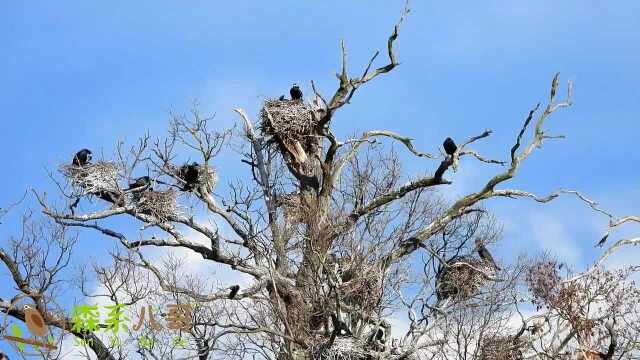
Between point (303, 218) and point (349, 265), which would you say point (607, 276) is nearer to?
point (349, 265)

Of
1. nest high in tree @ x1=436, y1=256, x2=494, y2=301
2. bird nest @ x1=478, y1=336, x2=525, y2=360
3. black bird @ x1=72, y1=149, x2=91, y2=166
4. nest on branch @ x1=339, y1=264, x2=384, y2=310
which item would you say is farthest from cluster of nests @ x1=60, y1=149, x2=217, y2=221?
bird nest @ x1=478, y1=336, x2=525, y2=360

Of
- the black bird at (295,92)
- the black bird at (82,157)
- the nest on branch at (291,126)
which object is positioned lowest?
the black bird at (82,157)

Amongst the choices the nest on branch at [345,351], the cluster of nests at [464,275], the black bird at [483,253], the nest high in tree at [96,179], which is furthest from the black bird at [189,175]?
the black bird at [483,253]

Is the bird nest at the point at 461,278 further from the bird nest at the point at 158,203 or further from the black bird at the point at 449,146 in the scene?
the bird nest at the point at 158,203

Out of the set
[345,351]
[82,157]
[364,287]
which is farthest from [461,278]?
[82,157]

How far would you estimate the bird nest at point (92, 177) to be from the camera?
17.1 metres

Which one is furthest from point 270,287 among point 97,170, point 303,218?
point 97,170

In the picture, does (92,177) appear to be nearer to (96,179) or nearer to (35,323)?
(96,179)

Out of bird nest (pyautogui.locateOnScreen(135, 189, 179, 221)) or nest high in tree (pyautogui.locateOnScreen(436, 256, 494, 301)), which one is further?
nest high in tree (pyautogui.locateOnScreen(436, 256, 494, 301))

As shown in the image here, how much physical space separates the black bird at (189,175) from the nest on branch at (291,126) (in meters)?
1.78

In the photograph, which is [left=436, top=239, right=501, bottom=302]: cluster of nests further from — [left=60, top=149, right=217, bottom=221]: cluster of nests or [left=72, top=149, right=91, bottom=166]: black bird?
[left=72, top=149, right=91, bottom=166]: black bird

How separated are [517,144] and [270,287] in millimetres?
5458

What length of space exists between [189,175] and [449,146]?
5112 mm

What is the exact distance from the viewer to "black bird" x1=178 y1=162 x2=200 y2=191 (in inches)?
720
